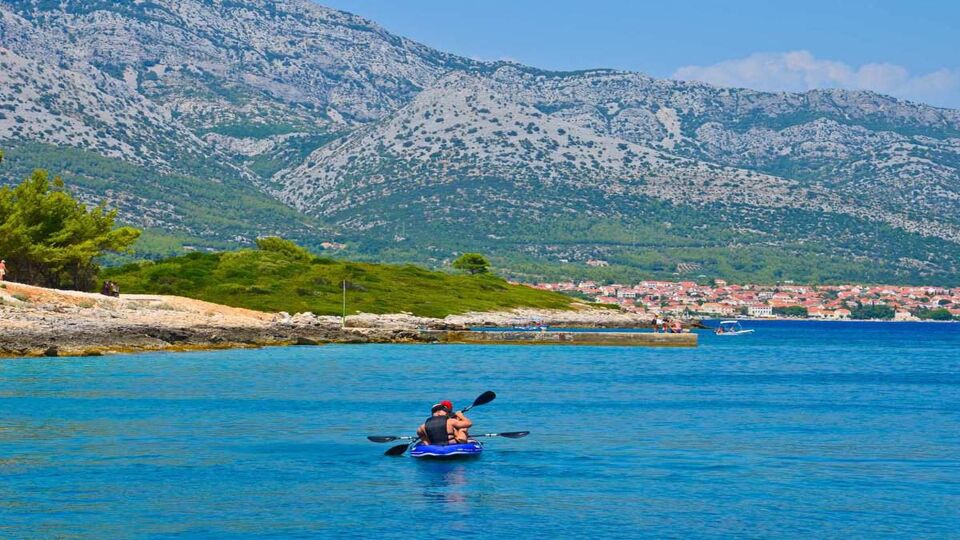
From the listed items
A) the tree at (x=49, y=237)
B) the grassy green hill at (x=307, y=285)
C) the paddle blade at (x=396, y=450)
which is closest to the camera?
the paddle blade at (x=396, y=450)

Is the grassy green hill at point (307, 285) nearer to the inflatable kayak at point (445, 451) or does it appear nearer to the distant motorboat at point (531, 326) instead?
the distant motorboat at point (531, 326)

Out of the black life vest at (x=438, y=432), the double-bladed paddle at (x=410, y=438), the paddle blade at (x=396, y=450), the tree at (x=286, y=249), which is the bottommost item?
the paddle blade at (x=396, y=450)

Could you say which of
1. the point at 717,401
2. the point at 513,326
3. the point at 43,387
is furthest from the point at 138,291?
the point at 717,401

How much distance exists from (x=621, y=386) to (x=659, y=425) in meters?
19.8

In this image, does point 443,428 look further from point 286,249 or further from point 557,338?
point 286,249

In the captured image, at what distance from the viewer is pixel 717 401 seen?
202 feet

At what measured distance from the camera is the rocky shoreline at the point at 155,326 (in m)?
81.2

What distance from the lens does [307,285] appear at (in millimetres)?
147000

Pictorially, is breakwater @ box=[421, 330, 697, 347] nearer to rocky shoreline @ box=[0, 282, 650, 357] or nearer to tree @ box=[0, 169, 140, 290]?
rocky shoreline @ box=[0, 282, 650, 357]

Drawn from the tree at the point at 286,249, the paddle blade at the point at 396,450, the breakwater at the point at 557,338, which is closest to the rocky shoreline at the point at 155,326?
the breakwater at the point at 557,338

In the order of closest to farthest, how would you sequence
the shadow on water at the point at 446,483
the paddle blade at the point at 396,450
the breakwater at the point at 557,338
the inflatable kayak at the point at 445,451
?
the shadow on water at the point at 446,483
the inflatable kayak at the point at 445,451
the paddle blade at the point at 396,450
the breakwater at the point at 557,338

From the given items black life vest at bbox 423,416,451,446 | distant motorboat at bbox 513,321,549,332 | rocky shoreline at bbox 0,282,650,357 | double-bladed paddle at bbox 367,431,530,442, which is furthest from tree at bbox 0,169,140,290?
black life vest at bbox 423,416,451,446

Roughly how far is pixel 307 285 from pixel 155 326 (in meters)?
54.0

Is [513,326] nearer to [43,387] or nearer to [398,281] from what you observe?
[398,281]
